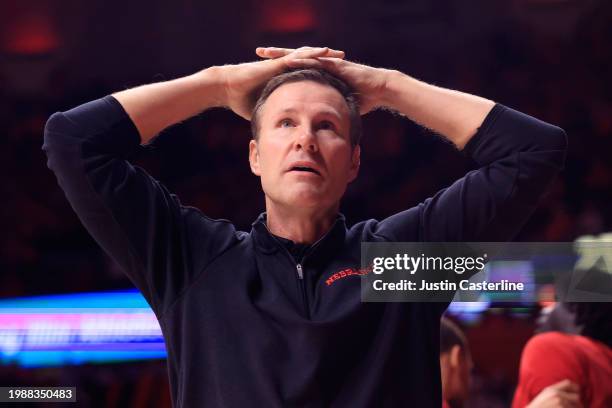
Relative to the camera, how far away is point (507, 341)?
2381 millimetres

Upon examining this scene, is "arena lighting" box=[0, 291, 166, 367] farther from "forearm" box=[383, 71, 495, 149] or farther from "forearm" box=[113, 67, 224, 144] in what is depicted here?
"forearm" box=[383, 71, 495, 149]

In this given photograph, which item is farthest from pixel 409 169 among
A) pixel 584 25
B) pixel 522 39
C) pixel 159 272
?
pixel 159 272

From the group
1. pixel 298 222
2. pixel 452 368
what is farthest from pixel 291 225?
pixel 452 368

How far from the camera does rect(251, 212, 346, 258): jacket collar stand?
1.29 meters

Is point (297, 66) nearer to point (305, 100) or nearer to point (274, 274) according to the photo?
point (305, 100)

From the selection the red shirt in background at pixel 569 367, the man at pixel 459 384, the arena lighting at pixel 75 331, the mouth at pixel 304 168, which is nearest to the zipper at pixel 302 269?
the mouth at pixel 304 168

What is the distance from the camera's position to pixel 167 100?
133 centimetres

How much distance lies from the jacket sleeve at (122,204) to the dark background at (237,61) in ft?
3.46

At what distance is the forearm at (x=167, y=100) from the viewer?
1311 millimetres

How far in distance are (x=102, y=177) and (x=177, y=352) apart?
1.00ft

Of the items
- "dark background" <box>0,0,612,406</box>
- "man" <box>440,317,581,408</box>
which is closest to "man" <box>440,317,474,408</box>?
"man" <box>440,317,581,408</box>

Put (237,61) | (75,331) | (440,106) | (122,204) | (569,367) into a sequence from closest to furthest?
(122,204)
(440,106)
(569,367)
(75,331)
(237,61)

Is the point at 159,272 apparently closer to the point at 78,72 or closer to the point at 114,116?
the point at 114,116

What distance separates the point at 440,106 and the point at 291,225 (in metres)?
0.33
